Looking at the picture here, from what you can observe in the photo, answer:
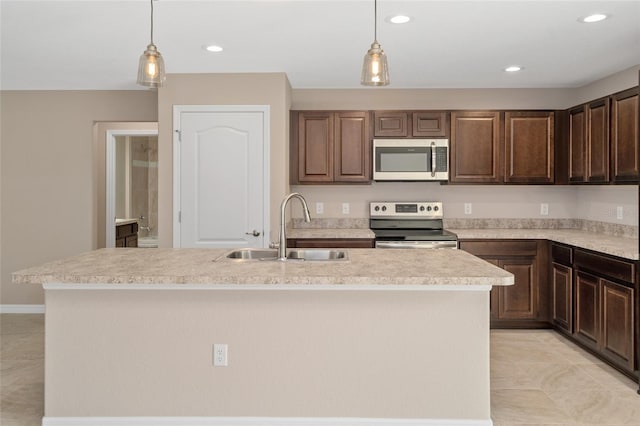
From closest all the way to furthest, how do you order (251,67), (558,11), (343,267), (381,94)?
(343,267) → (558,11) → (251,67) → (381,94)

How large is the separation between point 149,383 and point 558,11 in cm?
311

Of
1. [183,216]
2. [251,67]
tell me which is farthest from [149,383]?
[251,67]

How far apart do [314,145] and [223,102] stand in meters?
0.95

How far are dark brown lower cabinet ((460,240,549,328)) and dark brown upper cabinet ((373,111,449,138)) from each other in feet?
3.67

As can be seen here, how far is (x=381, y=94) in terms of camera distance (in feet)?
17.4

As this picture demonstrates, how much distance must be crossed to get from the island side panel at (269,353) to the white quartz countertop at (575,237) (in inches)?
61.6

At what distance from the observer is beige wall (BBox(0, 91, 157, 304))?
542cm

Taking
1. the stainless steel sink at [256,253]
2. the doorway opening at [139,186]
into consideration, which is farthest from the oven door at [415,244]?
the doorway opening at [139,186]

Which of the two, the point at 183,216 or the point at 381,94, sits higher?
the point at 381,94

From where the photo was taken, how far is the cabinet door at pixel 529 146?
502cm

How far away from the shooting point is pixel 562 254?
4445 millimetres

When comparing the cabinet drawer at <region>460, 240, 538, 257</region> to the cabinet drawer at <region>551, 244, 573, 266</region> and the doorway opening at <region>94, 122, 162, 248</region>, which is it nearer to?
the cabinet drawer at <region>551, 244, 573, 266</region>

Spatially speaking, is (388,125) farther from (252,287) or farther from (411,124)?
(252,287)

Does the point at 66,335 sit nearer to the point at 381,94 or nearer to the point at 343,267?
the point at 343,267
